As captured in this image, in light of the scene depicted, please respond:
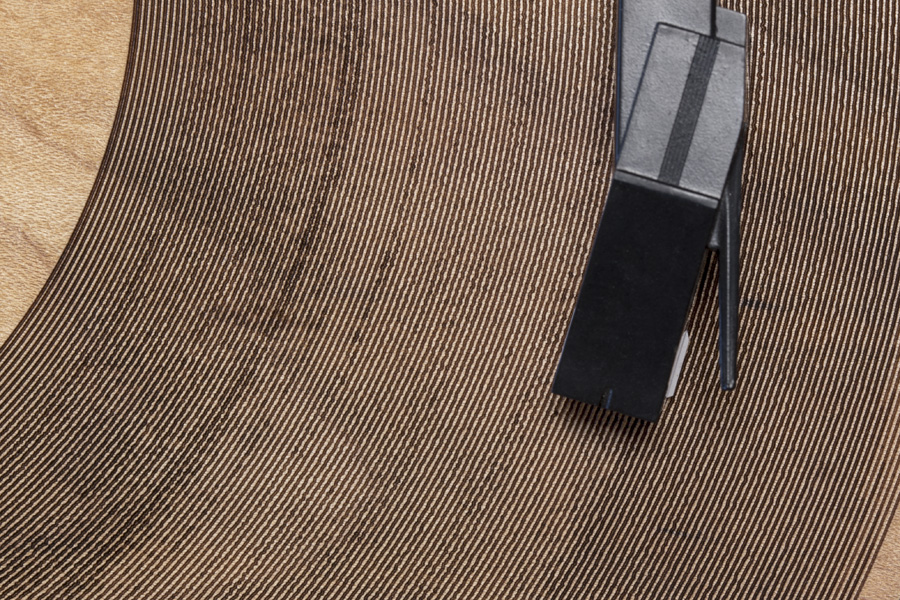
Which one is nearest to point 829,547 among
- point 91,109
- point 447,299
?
point 447,299

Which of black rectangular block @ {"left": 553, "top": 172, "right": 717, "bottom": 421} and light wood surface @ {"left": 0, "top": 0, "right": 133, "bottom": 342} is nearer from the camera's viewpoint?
black rectangular block @ {"left": 553, "top": 172, "right": 717, "bottom": 421}

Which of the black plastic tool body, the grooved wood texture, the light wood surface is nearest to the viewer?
the black plastic tool body

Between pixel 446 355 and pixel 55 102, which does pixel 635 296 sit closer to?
pixel 446 355

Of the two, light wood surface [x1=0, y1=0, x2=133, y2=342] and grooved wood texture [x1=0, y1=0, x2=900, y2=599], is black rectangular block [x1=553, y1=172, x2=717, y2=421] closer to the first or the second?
grooved wood texture [x1=0, y1=0, x2=900, y2=599]

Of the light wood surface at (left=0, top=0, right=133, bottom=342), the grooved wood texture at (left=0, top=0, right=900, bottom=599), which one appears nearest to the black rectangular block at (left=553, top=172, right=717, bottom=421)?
the grooved wood texture at (left=0, top=0, right=900, bottom=599)

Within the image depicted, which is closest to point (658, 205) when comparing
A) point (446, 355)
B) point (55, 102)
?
point (446, 355)

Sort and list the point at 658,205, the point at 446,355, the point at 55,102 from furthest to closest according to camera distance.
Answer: the point at 55,102
the point at 446,355
the point at 658,205

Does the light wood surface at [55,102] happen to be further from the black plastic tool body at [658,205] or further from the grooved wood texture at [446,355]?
the black plastic tool body at [658,205]

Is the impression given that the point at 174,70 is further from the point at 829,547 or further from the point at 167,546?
the point at 829,547

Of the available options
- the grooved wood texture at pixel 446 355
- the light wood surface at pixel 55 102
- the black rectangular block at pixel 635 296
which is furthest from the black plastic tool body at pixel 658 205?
the light wood surface at pixel 55 102
